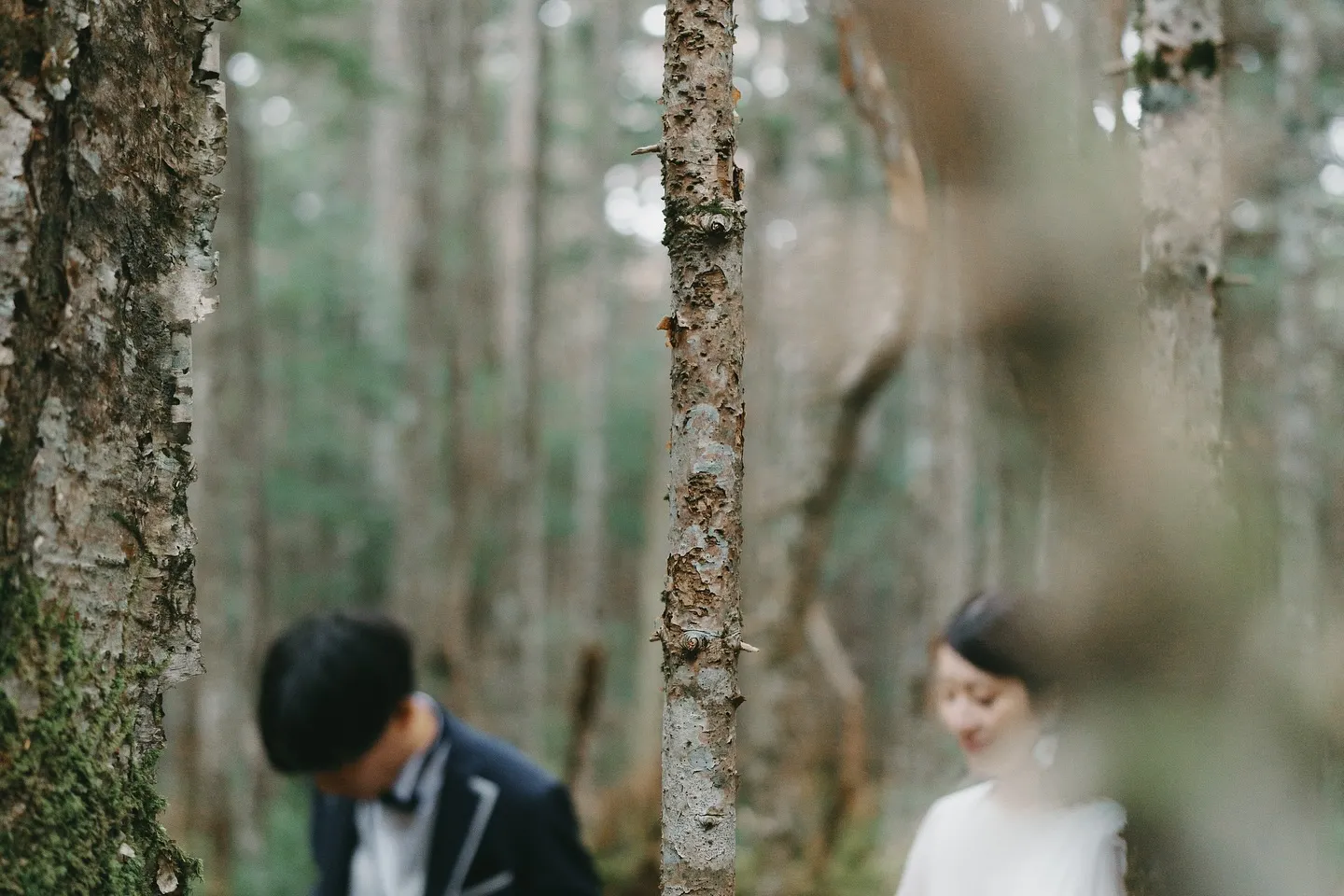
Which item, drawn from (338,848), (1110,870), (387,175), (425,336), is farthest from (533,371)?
(387,175)

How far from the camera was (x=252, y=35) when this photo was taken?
802 centimetres

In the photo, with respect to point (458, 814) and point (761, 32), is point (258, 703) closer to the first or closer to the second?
point (458, 814)

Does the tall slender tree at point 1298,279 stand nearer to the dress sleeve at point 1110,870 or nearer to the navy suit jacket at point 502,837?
the dress sleeve at point 1110,870

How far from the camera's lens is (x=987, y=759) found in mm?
2549

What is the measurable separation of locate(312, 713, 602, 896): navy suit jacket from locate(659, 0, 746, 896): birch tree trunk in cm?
164

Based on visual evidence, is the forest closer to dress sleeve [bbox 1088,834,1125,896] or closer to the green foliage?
the green foliage

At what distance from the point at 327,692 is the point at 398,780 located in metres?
0.44

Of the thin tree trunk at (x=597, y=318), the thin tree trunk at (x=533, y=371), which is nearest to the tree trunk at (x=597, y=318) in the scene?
the thin tree trunk at (x=597, y=318)

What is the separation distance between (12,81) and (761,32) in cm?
1238

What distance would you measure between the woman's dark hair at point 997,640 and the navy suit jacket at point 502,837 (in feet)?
3.54

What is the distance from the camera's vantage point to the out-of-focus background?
21.5 feet

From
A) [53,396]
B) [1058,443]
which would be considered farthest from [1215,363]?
[53,396]

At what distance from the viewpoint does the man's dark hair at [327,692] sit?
2523 mm

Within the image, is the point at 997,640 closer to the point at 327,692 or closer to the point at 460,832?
the point at 460,832
